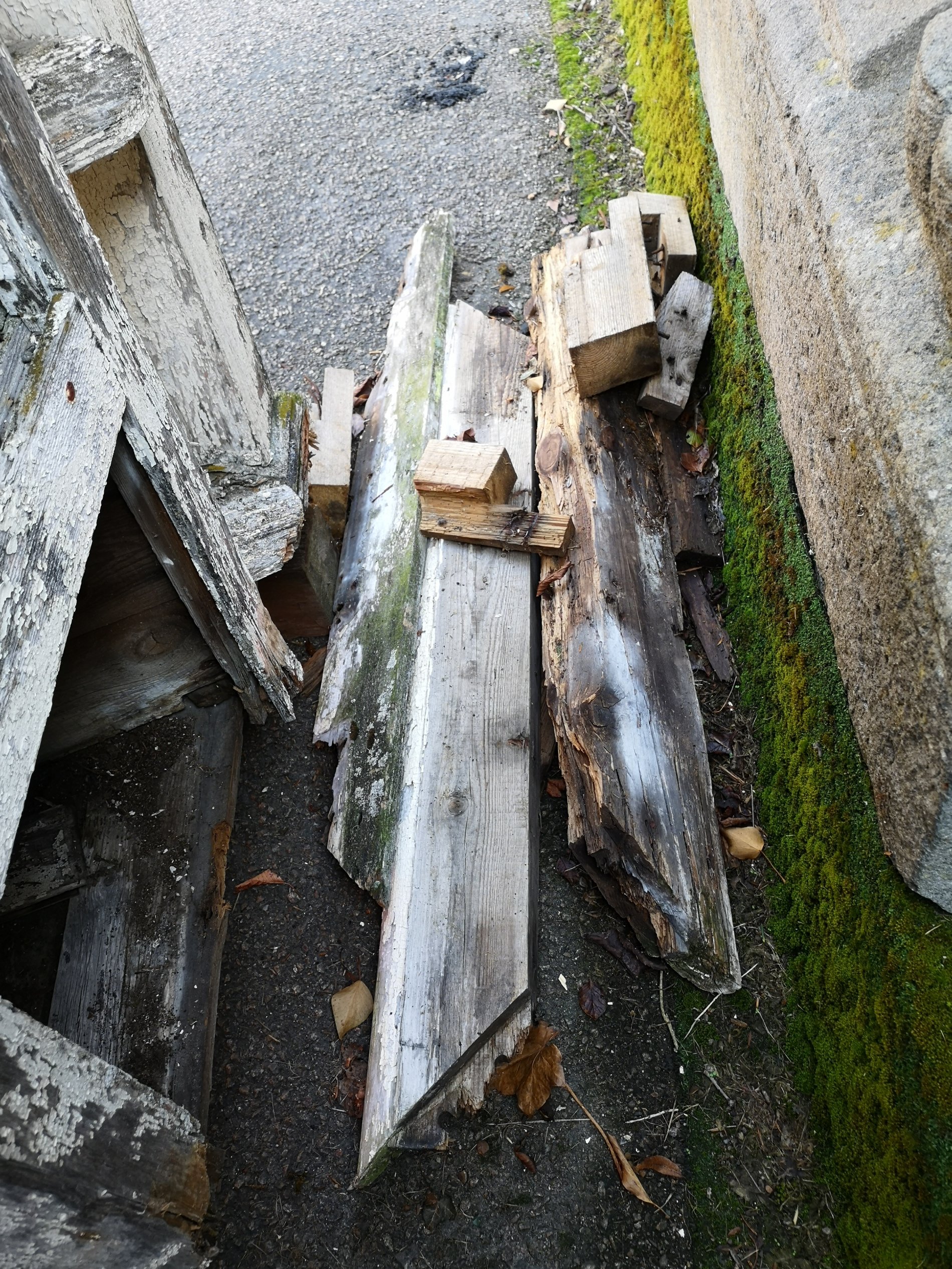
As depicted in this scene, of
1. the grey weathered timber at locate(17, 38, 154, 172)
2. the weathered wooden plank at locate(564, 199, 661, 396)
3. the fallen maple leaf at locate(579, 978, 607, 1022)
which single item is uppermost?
the grey weathered timber at locate(17, 38, 154, 172)

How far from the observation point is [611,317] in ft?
9.50

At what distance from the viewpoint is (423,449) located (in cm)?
298

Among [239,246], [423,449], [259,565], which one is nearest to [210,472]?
[259,565]

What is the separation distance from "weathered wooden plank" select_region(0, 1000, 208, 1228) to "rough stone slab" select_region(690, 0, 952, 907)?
139 cm

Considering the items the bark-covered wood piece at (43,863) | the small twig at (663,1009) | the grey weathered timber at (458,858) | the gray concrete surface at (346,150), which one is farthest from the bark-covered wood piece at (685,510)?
the bark-covered wood piece at (43,863)

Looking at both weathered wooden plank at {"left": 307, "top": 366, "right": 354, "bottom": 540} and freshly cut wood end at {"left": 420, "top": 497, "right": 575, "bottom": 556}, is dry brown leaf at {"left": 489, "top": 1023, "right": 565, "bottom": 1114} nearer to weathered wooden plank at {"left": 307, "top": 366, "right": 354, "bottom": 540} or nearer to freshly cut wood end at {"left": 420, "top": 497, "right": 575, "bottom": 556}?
freshly cut wood end at {"left": 420, "top": 497, "right": 575, "bottom": 556}

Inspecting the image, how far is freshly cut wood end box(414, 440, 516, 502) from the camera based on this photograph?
106 inches

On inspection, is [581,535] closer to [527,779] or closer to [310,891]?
[527,779]

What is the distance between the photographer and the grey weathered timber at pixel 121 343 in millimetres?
1532

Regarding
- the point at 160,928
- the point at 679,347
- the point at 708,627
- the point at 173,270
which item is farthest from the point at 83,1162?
the point at 679,347

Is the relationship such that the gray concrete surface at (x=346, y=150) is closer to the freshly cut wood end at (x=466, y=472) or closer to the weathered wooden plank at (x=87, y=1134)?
the freshly cut wood end at (x=466, y=472)

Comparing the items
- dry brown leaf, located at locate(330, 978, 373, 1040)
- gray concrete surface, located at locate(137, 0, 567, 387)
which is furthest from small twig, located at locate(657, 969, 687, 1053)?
gray concrete surface, located at locate(137, 0, 567, 387)

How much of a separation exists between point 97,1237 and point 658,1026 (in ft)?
4.41

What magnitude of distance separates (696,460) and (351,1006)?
2047 millimetres
